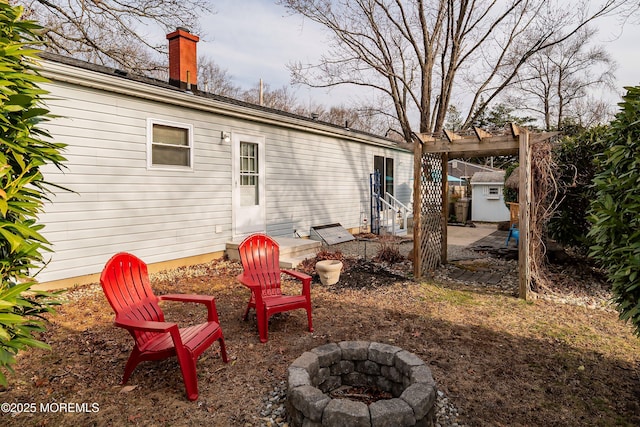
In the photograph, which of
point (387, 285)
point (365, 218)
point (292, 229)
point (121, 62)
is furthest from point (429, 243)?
point (121, 62)

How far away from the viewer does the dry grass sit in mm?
2492

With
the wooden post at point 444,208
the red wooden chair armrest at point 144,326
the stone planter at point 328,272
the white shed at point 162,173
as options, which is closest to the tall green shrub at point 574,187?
the wooden post at point 444,208

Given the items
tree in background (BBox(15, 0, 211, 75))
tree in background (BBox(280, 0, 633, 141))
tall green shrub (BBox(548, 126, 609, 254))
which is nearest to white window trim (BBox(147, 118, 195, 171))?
tall green shrub (BBox(548, 126, 609, 254))

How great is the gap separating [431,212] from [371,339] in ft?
12.5

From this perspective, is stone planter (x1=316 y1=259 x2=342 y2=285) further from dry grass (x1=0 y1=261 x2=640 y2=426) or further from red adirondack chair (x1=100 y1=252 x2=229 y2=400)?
red adirondack chair (x1=100 y1=252 x2=229 y2=400)

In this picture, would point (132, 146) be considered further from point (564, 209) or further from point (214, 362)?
point (564, 209)

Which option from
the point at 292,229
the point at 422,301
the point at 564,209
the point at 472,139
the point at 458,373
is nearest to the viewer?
the point at 458,373

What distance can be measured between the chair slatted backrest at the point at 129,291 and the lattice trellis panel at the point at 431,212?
445cm

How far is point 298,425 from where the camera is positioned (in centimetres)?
218

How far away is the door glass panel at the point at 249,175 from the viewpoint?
303 inches

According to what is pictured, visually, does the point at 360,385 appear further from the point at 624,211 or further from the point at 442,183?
the point at 442,183

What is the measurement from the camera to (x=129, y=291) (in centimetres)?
291

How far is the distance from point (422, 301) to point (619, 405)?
2485 mm

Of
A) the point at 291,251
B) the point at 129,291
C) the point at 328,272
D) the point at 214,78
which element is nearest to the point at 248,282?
the point at 129,291
